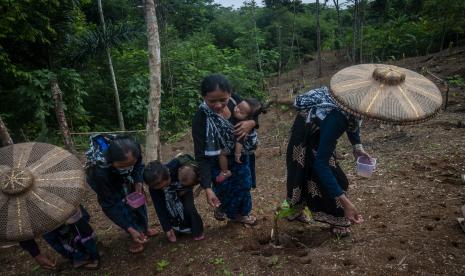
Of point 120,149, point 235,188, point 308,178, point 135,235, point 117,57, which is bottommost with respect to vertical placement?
point 135,235

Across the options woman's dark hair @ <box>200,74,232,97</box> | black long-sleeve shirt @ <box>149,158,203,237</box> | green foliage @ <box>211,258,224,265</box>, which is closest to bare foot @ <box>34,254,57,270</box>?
black long-sleeve shirt @ <box>149,158,203,237</box>

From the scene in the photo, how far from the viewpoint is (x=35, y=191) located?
230cm

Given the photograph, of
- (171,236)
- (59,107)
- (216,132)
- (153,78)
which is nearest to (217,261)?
(171,236)

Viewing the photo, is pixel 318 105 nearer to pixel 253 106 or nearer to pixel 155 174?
pixel 253 106

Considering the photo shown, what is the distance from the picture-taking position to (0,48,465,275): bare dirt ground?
232cm

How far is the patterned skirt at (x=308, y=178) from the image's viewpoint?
8.30 ft

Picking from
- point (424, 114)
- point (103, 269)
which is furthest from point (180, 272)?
point (424, 114)

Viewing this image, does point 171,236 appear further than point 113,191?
Yes

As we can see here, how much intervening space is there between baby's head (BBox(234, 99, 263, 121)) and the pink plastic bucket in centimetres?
110

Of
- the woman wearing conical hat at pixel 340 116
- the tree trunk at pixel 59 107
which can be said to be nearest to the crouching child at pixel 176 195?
the woman wearing conical hat at pixel 340 116

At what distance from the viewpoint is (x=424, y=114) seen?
5.98 ft

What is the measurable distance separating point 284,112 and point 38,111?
600 centimetres

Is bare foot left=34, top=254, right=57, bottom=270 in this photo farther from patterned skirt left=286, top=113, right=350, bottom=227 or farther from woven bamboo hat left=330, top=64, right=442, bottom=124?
woven bamboo hat left=330, top=64, right=442, bottom=124

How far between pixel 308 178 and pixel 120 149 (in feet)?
4.82
